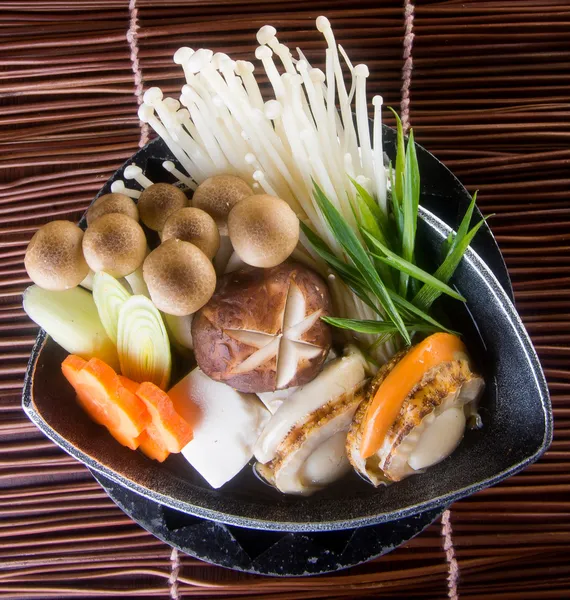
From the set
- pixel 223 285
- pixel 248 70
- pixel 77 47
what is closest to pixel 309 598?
pixel 223 285

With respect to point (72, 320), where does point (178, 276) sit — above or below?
above

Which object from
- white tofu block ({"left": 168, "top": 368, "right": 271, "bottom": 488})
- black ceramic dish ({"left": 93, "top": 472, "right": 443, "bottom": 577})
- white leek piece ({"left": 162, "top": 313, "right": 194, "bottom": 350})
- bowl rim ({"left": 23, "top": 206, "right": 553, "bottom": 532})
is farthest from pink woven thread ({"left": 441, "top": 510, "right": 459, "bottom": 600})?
white leek piece ({"left": 162, "top": 313, "right": 194, "bottom": 350})

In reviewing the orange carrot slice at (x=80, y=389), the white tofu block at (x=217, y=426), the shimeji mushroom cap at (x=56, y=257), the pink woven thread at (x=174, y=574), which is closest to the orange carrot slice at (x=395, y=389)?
the white tofu block at (x=217, y=426)

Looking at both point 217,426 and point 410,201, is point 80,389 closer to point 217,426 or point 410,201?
point 217,426

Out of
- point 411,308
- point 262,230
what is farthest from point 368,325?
point 262,230

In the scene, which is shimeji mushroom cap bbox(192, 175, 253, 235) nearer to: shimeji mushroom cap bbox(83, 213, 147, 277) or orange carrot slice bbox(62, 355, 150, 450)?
shimeji mushroom cap bbox(83, 213, 147, 277)

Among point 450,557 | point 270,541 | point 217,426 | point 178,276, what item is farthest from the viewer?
point 450,557

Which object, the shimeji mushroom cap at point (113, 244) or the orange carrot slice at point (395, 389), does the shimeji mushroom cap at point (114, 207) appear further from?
the orange carrot slice at point (395, 389)
